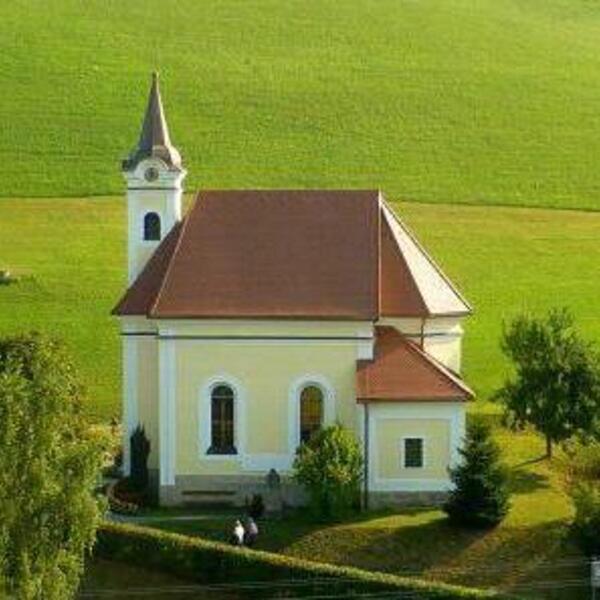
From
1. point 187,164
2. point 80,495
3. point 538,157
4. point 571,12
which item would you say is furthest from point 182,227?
point 571,12

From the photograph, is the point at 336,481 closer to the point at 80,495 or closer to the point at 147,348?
the point at 147,348

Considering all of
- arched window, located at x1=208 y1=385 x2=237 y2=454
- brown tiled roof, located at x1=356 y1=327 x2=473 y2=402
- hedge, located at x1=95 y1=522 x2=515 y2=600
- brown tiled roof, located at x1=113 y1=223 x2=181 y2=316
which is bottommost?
hedge, located at x1=95 y1=522 x2=515 y2=600

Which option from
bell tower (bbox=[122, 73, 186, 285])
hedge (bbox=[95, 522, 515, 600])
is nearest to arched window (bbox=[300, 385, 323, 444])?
hedge (bbox=[95, 522, 515, 600])

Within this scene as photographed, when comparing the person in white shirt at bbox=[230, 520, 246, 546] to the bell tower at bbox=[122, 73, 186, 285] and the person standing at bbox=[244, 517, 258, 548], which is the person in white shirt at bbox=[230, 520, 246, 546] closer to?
the person standing at bbox=[244, 517, 258, 548]

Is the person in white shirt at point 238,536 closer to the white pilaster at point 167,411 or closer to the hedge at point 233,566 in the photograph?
the hedge at point 233,566

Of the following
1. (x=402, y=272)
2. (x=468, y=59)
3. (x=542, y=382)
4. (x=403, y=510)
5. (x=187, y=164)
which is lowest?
(x=403, y=510)

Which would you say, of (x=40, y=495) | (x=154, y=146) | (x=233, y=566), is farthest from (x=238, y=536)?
(x=154, y=146)

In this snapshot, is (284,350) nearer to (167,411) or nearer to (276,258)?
(276,258)
